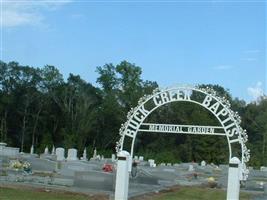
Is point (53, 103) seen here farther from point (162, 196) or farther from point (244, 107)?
point (162, 196)

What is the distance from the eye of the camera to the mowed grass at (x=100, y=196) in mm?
15820

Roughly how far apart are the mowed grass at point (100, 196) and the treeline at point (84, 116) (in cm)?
4754

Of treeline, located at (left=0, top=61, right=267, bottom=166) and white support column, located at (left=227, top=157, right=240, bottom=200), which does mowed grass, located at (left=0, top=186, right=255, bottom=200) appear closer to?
white support column, located at (left=227, top=157, right=240, bottom=200)

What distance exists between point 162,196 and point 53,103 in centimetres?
5991

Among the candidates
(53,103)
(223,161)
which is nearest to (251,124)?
(223,161)

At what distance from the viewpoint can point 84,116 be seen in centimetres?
7312

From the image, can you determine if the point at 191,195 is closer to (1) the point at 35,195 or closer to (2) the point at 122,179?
(1) the point at 35,195

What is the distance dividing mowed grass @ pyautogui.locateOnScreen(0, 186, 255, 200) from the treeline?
47542 millimetres

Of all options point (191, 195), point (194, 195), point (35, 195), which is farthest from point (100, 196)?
point (194, 195)

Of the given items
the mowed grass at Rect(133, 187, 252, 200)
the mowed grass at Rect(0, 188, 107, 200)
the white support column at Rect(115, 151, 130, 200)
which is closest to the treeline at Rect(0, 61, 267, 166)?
the mowed grass at Rect(133, 187, 252, 200)

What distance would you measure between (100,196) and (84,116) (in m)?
56.5

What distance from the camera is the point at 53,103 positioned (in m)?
77.3

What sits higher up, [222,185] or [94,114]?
[94,114]

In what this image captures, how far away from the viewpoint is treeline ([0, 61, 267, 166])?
70.6m
